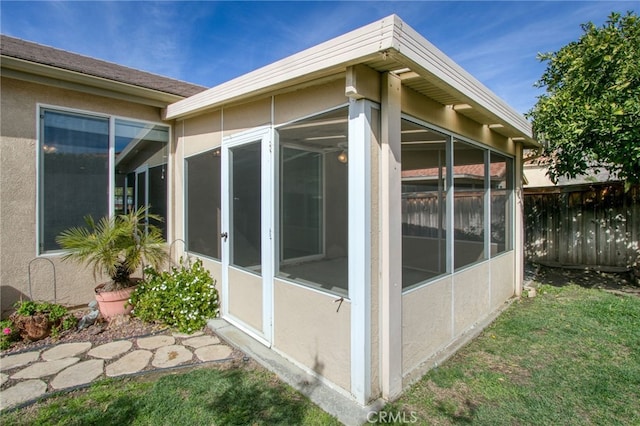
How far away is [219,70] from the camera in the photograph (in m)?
10.1

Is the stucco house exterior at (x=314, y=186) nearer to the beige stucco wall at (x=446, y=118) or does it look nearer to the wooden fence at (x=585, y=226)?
the beige stucco wall at (x=446, y=118)

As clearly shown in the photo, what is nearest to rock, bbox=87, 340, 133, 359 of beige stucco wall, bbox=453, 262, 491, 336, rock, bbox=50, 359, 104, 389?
rock, bbox=50, 359, 104, 389

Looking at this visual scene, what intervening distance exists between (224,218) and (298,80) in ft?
7.07

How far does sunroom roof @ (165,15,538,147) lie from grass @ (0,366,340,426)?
269 cm

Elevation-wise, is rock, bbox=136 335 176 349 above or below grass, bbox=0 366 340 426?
above

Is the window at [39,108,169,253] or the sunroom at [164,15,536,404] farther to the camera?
the window at [39,108,169,253]

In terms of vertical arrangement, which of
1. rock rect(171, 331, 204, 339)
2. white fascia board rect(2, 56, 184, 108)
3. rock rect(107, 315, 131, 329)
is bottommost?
rock rect(171, 331, 204, 339)

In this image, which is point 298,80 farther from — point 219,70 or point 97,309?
point 219,70

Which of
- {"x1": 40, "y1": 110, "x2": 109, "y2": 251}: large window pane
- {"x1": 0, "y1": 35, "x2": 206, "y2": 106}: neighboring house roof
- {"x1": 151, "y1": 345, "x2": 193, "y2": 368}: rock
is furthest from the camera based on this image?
{"x1": 40, "y1": 110, "x2": 109, "y2": 251}: large window pane

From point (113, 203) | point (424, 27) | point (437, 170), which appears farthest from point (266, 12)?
point (437, 170)

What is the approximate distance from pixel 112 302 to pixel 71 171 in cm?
190

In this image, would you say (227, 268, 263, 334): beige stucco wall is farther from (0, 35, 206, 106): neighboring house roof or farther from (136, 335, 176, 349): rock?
(0, 35, 206, 106): neighboring house roof

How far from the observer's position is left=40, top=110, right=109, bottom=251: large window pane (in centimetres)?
432

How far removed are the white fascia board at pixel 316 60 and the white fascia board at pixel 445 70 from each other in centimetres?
14
